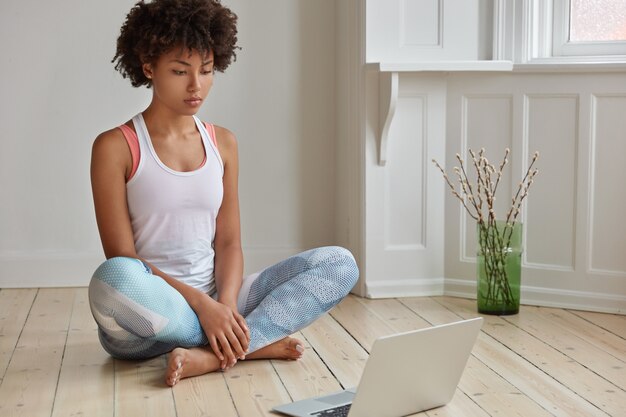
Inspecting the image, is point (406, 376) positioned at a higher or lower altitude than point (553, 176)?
lower

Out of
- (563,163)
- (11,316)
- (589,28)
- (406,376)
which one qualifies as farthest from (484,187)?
(11,316)

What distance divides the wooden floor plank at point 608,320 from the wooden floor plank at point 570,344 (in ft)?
0.41

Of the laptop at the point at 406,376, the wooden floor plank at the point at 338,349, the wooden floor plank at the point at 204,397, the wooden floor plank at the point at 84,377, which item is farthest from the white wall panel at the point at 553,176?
the wooden floor plank at the point at 84,377

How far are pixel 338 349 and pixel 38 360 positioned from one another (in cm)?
82

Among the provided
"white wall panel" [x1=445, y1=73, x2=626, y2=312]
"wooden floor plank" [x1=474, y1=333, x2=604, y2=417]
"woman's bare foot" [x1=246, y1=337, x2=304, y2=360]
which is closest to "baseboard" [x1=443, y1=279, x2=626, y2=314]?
"white wall panel" [x1=445, y1=73, x2=626, y2=312]

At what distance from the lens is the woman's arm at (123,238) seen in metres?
2.38

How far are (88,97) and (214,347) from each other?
60.4 inches

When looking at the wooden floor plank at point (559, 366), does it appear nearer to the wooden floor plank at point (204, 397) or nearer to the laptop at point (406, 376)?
the laptop at point (406, 376)

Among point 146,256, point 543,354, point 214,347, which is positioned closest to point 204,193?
point 146,256

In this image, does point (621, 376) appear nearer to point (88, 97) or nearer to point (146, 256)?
point (146, 256)

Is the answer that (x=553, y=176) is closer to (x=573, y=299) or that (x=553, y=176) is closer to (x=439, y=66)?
(x=573, y=299)

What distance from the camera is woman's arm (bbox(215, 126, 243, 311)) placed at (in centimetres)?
257

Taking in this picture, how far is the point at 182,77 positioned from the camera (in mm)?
2387

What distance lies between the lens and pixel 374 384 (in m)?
1.91
